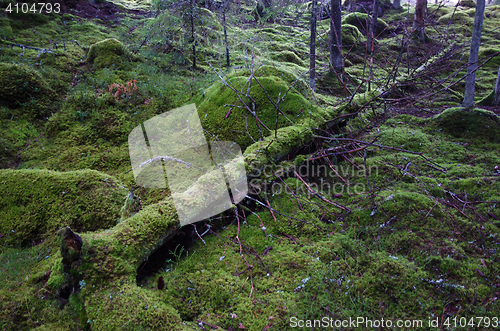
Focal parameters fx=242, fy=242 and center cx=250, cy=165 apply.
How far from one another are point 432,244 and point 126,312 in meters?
3.42

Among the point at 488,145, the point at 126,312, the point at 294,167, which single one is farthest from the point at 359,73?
the point at 126,312

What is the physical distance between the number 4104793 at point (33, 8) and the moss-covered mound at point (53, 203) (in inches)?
357

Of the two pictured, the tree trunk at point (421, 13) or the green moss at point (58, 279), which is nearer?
the green moss at point (58, 279)

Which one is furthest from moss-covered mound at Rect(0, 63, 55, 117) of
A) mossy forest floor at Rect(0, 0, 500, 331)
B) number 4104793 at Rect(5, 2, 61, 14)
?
number 4104793 at Rect(5, 2, 61, 14)

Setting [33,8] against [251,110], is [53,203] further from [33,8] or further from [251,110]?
[33,8]

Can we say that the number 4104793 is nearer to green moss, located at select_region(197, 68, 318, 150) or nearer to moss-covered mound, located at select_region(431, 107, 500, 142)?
green moss, located at select_region(197, 68, 318, 150)

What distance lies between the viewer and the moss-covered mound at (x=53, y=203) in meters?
3.58

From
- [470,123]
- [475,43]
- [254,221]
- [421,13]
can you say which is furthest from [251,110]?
[421,13]

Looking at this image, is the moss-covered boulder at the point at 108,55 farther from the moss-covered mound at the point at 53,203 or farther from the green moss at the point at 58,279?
the green moss at the point at 58,279

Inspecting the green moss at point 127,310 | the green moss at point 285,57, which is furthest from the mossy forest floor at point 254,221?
the green moss at point 285,57

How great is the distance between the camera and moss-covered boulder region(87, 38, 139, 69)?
7750 mm

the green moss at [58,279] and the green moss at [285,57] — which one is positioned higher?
the green moss at [285,57]

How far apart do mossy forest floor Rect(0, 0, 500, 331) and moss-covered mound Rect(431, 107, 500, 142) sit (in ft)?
0.12

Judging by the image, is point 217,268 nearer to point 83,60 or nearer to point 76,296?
point 76,296
